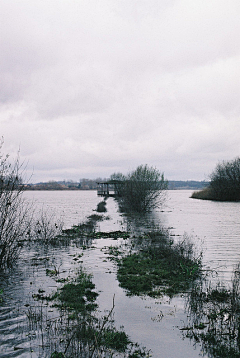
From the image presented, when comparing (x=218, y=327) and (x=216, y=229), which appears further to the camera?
(x=216, y=229)

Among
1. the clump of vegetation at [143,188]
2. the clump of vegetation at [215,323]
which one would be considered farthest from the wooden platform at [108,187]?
the clump of vegetation at [215,323]

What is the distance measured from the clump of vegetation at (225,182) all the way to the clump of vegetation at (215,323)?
6174 centimetres

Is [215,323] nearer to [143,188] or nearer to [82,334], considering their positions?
[82,334]

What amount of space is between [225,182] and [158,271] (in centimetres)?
6215

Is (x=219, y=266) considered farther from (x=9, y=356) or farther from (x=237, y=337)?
(x=9, y=356)

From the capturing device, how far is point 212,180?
7050 cm

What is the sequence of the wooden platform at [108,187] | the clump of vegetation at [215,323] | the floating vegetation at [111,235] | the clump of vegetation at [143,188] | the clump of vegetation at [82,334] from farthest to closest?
1. the wooden platform at [108,187]
2. the clump of vegetation at [143,188]
3. the floating vegetation at [111,235]
4. the clump of vegetation at [215,323]
5. the clump of vegetation at [82,334]

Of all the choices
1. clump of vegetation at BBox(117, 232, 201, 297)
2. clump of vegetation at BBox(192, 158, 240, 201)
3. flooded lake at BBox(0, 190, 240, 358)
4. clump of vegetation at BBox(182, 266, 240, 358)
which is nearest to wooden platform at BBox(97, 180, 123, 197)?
clump of vegetation at BBox(192, 158, 240, 201)

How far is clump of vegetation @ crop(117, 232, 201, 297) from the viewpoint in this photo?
8.59 metres

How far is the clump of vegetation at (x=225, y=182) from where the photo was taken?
65438 millimetres

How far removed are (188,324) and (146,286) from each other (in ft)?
8.27

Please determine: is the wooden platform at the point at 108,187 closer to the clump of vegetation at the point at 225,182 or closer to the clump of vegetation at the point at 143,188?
the clump of vegetation at the point at 143,188

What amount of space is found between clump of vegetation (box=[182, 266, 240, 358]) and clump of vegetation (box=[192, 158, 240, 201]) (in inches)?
2431

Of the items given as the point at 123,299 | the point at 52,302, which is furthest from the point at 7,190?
the point at 123,299
